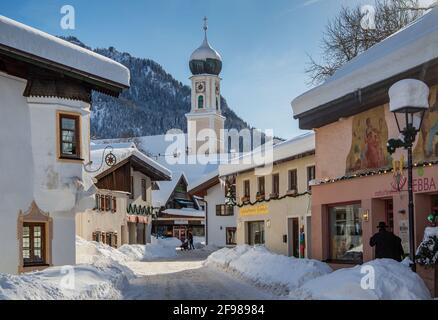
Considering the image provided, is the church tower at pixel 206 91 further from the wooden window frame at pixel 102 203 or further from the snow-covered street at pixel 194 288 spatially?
the snow-covered street at pixel 194 288

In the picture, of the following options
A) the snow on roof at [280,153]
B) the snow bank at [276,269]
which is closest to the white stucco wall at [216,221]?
the snow on roof at [280,153]

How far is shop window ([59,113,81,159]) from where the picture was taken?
21.7 m

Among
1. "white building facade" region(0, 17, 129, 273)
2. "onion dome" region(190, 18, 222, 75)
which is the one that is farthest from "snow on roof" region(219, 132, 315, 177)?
"onion dome" region(190, 18, 222, 75)

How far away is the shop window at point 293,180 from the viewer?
31.4 m

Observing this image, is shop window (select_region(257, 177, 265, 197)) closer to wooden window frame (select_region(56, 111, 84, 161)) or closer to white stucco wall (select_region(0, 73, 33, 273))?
wooden window frame (select_region(56, 111, 84, 161))

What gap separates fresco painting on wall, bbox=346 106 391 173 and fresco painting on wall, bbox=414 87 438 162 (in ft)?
5.16

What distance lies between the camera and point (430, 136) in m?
16.6

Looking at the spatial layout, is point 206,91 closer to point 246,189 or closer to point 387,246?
point 246,189

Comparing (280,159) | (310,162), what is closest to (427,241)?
(310,162)

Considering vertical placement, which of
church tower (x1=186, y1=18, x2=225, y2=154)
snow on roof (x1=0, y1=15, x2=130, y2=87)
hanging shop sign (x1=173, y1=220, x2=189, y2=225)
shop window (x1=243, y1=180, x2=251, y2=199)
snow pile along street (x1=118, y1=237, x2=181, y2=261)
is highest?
church tower (x1=186, y1=18, x2=225, y2=154)

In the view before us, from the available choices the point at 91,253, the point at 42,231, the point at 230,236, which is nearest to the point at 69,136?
the point at 42,231

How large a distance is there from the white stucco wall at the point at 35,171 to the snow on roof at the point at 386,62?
738cm
